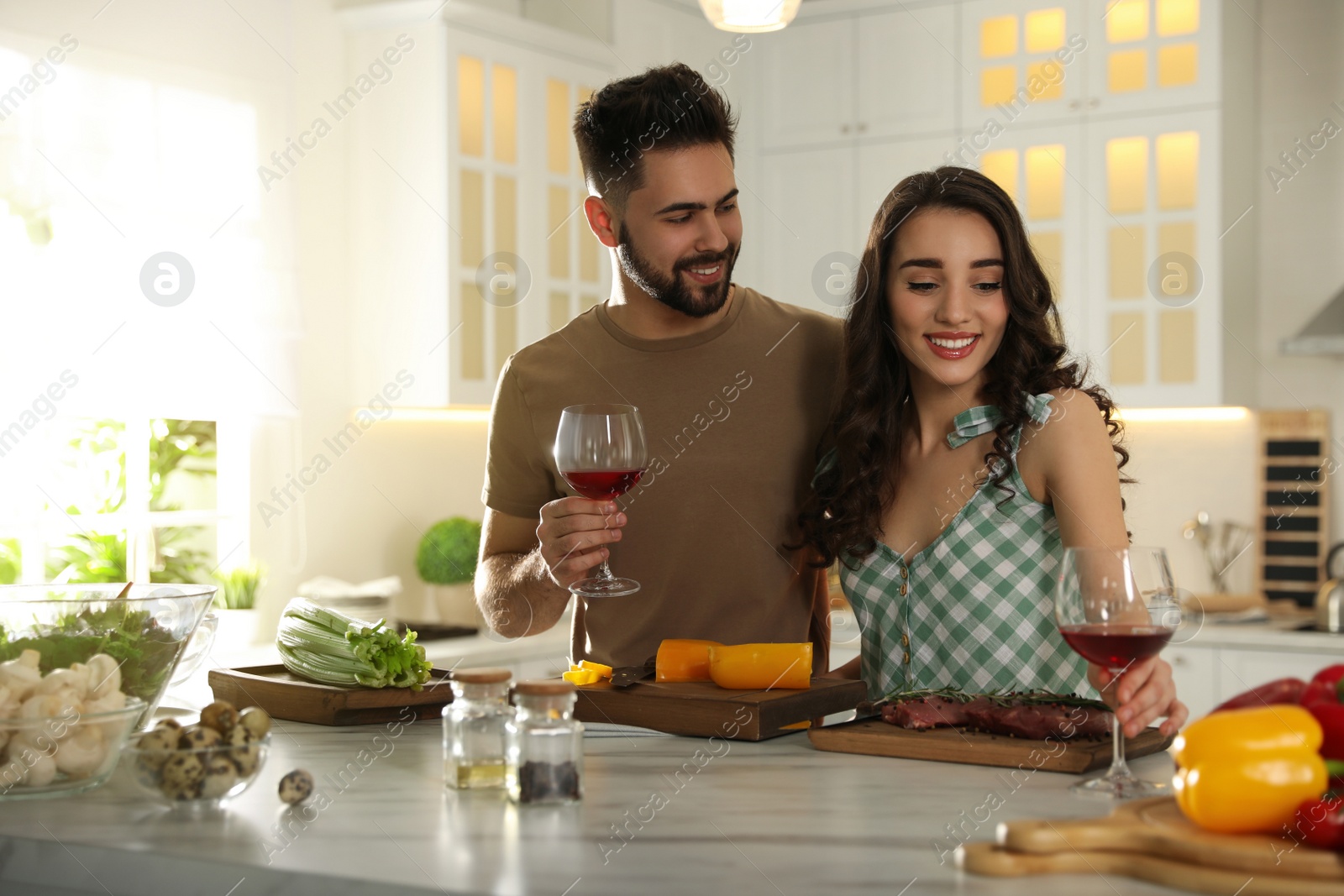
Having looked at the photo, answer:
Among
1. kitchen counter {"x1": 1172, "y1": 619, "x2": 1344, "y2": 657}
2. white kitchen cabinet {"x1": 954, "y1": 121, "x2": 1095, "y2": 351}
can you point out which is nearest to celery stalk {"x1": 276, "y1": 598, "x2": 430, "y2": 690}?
kitchen counter {"x1": 1172, "y1": 619, "x2": 1344, "y2": 657}

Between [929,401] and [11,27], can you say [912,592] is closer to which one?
[929,401]

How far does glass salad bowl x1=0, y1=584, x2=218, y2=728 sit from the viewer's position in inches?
57.8

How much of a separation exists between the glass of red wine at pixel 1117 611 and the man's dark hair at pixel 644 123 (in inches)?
48.0

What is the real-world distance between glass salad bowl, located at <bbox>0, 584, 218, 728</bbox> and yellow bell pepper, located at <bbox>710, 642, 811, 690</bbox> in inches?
25.2

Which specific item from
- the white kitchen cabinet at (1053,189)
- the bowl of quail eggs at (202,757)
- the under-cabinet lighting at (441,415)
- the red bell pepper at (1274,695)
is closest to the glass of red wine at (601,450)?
the bowl of quail eggs at (202,757)

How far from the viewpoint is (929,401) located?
214 cm

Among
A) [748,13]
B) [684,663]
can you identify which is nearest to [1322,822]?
[684,663]

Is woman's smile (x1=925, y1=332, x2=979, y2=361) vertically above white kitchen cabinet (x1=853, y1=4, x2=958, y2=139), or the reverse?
white kitchen cabinet (x1=853, y1=4, x2=958, y2=139)

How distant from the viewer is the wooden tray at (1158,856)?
1032 mm

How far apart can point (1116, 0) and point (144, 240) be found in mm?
3219

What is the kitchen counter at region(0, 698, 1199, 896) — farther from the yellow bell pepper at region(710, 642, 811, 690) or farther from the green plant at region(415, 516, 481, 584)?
the green plant at region(415, 516, 481, 584)

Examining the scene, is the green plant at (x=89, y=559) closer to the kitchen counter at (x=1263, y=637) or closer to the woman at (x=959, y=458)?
the woman at (x=959, y=458)

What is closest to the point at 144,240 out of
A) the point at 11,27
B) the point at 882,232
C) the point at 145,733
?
the point at 11,27

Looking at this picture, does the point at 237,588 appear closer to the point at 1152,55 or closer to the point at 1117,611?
the point at 1117,611
